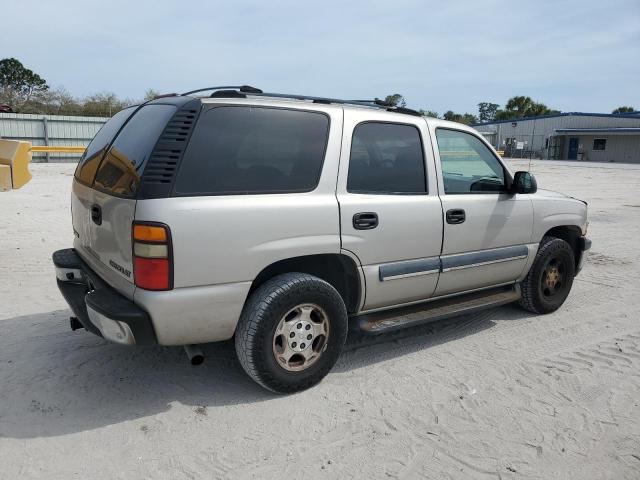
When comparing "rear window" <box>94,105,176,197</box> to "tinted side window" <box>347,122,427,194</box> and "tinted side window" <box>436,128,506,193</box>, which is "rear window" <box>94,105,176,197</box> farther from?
"tinted side window" <box>436,128,506,193</box>

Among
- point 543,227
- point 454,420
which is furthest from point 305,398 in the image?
point 543,227

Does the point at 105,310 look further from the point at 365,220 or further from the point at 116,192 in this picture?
the point at 365,220

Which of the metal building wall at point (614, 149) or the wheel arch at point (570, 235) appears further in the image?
the metal building wall at point (614, 149)

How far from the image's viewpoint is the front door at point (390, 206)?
3619 millimetres

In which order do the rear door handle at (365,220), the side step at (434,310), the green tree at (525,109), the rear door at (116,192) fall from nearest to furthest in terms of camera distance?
the rear door at (116,192) → the rear door handle at (365,220) → the side step at (434,310) → the green tree at (525,109)

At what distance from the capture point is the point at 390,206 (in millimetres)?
A: 3760

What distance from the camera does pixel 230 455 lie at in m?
2.84

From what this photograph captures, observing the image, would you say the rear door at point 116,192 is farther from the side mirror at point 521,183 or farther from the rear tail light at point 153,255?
the side mirror at point 521,183

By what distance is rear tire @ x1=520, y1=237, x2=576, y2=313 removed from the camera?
4.97 m

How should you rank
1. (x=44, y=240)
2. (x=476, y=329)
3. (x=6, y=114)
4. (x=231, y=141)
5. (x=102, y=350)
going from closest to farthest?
1. (x=231, y=141)
2. (x=102, y=350)
3. (x=476, y=329)
4. (x=44, y=240)
5. (x=6, y=114)

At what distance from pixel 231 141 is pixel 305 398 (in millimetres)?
1703

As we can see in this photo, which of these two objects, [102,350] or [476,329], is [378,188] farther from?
[102,350]

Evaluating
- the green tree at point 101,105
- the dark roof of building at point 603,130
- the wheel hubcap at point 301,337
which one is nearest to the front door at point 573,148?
the dark roof of building at point 603,130

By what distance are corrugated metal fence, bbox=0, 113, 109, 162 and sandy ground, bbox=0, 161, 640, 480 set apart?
24247mm
